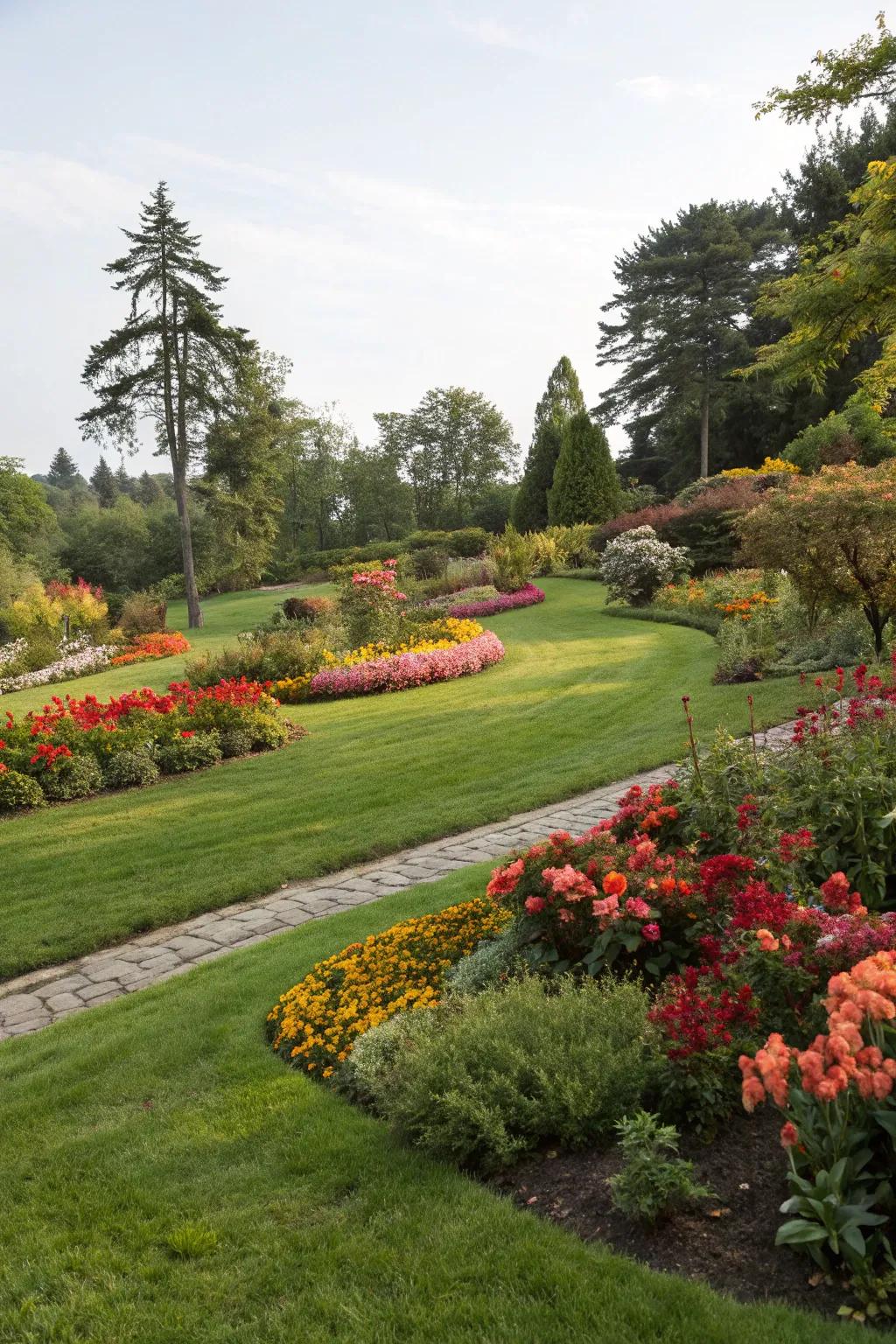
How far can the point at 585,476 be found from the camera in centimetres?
2991

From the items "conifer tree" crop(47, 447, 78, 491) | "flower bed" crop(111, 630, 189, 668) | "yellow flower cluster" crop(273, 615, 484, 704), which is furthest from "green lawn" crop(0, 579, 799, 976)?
"conifer tree" crop(47, 447, 78, 491)

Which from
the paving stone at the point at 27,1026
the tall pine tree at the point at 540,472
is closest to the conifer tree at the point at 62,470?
the tall pine tree at the point at 540,472

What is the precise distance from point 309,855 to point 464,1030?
3.81 m

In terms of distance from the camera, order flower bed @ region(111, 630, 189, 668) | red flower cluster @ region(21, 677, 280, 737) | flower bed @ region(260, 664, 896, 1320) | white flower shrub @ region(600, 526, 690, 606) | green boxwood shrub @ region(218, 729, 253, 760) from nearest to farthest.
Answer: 1. flower bed @ region(260, 664, 896, 1320)
2. red flower cluster @ region(21, 677, 280, 737)
3. green boxwood shrub @ region(218, 729, 253, 760)
4. white flower shrub @ region(600, 526, 690, 606)
5. flower bed @ region(111, 630, 189, 668)

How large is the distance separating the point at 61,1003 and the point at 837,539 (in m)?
8.54

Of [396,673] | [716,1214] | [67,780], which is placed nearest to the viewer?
[716,1214]

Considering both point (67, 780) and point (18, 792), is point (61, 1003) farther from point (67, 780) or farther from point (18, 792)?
point (67, 780)

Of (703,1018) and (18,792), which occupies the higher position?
(703,1018)

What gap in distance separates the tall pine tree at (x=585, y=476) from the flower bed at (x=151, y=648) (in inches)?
551

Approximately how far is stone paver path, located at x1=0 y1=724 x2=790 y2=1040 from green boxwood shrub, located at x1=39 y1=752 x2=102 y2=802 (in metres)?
3.71

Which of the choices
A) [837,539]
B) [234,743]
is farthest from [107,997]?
[837,539]

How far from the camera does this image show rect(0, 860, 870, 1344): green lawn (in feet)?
6.99

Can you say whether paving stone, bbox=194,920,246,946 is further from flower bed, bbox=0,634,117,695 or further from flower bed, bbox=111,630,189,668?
flower bed, bbox=111,630,189,668

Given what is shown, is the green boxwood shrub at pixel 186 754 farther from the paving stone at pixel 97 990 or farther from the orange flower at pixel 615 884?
the orange flower at pixel 615 884
